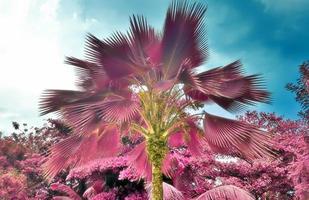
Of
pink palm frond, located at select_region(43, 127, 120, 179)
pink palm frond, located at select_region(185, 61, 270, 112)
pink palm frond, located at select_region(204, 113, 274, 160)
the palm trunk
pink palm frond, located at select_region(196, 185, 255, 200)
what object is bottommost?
pink palm frond, located at select_region(196, 185, 255, 200)

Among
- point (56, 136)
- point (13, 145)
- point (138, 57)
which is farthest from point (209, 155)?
point (13, 145)

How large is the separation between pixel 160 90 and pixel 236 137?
2.19 meters

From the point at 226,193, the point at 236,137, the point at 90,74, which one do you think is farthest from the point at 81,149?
the point at 226,193

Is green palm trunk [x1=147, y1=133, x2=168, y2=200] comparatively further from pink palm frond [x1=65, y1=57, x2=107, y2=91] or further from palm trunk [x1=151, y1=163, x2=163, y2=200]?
pink palm frond [x1=65, y1=57, x2=107, y2=91]

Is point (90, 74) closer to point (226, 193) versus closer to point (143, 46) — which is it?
point (143, 46)

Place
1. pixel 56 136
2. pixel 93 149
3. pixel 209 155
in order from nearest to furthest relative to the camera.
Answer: pixel 93 149 < pixel 209 155 < pixel 56 136

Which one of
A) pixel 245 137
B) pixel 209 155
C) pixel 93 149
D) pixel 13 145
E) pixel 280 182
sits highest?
pixel 245 137

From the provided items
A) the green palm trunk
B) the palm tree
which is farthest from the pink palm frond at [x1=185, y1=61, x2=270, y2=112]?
the green palm trunk

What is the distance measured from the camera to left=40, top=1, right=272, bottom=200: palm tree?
358 inches

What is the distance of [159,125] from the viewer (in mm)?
9453

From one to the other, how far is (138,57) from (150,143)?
2096 millimetres

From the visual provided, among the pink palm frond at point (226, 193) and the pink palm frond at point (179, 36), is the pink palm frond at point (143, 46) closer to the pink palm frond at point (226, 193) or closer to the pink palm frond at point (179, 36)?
the pink palm frond at point (179, 36)

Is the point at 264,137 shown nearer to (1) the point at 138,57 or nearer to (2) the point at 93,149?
(1) the point at 138,57

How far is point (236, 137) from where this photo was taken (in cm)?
955
